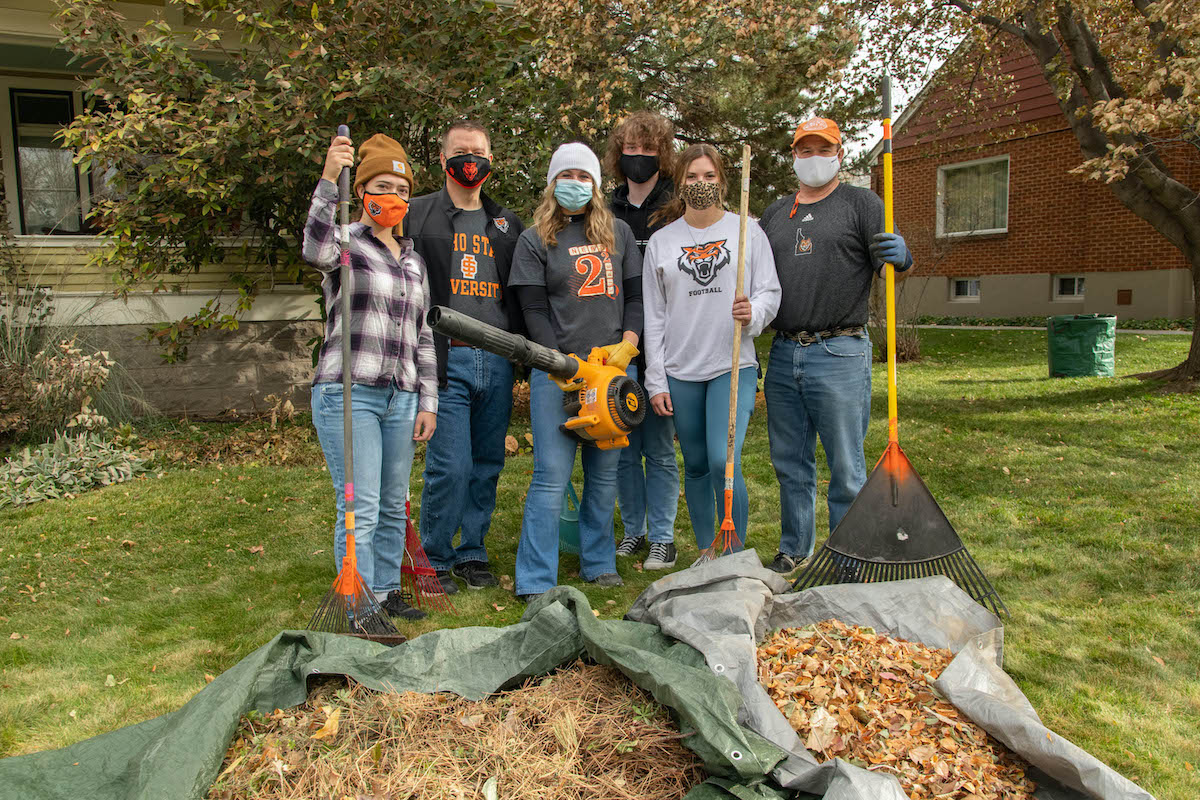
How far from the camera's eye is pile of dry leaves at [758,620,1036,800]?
2.31m

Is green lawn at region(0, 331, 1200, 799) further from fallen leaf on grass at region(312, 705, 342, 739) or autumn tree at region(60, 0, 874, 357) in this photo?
autumn tree at region(60, 0, 874, 357)

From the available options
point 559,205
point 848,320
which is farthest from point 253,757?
point 848,320

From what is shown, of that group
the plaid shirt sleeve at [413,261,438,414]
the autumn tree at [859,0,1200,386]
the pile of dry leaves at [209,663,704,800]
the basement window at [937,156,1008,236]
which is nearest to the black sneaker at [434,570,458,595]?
the plaid shirt sleeve at [413,261,438,414]

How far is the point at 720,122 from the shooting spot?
10711mm

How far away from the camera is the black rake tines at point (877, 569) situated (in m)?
3.39

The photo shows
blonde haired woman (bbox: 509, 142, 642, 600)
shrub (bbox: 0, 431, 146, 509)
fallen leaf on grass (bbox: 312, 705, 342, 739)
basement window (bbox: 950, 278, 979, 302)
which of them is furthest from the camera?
basement window (bbox: 950, 278, 979, 302)

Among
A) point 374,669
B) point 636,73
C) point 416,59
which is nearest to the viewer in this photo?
point 374,669

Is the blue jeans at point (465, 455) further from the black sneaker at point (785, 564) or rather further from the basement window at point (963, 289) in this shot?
the basement window at point (963, 289)

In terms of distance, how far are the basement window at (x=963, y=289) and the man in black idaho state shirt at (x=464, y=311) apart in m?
15.8

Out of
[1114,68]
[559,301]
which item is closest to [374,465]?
[559,301]

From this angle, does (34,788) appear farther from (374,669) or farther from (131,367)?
(131,367)

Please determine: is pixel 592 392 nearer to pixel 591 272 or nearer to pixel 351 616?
pixel 591 272

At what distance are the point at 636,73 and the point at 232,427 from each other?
19.2ft

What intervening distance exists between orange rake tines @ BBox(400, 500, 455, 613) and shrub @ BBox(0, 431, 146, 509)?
11.5 ft
